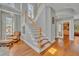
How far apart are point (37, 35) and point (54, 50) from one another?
37 cm

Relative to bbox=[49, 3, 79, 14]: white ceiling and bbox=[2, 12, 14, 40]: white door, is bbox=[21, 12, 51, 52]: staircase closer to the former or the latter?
bbox=[2, 12, 14, 40]: white door

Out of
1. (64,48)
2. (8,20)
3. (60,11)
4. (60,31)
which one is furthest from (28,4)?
(64,48)

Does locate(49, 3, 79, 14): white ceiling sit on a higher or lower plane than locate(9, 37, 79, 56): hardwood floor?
higher

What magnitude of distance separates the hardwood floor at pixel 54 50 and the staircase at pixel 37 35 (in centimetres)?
11

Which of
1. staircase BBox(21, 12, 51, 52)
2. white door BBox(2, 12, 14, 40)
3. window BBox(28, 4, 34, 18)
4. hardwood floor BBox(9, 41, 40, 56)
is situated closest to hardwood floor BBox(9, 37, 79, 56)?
hardwood floor BBox(9, 41, 40, 56)

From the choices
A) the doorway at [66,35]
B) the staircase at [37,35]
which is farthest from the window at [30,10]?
the doorway at [66,35]

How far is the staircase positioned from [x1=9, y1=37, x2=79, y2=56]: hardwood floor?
11 centimetres

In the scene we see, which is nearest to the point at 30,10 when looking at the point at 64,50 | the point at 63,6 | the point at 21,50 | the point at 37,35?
the point at 37,35

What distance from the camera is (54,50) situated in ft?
6.42

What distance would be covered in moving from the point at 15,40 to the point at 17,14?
1.40 feet

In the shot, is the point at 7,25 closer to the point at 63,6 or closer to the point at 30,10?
the point at 30,10

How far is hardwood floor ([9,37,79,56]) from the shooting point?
1.93 metres

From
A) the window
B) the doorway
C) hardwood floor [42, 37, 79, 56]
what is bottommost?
hardwood floor [42, 37, 79, 56]

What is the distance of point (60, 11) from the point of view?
75.9 inches
